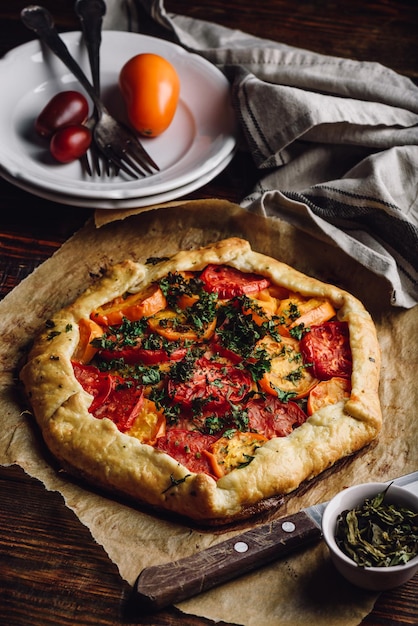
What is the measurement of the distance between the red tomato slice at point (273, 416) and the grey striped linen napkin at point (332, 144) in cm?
111

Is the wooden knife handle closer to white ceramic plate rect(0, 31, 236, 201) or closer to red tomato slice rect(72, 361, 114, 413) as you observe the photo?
red tomato slice rect(72, 361, 114, 413)

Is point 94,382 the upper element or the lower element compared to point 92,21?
lower

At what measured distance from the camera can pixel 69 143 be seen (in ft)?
17.4

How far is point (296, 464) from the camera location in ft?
13.1

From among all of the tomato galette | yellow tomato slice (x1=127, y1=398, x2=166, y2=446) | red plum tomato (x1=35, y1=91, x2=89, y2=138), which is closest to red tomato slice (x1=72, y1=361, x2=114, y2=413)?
the tomato galette

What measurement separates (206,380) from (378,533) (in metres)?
1.19

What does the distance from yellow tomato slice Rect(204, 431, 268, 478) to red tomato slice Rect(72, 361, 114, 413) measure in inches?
24.6

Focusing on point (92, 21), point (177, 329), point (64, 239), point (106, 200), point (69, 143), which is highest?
point (92, 21)

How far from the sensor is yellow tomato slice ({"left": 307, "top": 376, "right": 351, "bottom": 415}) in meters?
4.29

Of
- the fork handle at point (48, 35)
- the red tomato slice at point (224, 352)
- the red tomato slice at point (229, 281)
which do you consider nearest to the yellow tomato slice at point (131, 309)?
the red tomato slice at point (229, 281)

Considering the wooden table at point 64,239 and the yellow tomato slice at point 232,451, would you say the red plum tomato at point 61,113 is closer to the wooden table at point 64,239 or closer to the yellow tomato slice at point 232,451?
the wooden table at point 64,239

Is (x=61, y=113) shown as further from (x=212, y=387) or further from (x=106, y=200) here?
(x=212, y=387)

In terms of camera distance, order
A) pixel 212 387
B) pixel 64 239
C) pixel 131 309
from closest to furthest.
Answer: pixel 212 387 < pixel 131 309 < pixel 64 239

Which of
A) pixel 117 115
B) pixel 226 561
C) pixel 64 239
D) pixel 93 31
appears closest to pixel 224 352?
pixel 226 561
